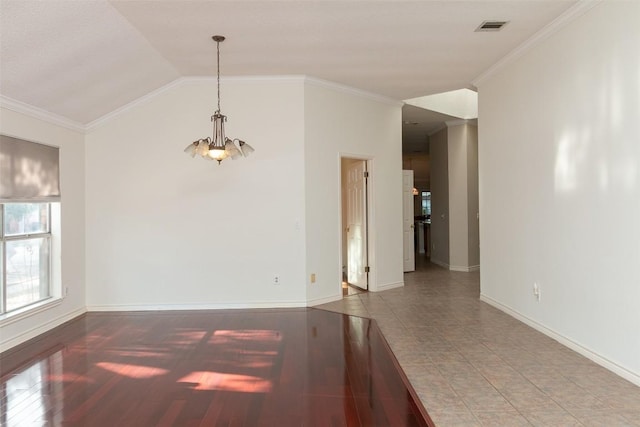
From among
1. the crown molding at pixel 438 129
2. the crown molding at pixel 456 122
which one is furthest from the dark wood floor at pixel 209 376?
the crown molding at pixel 438 129

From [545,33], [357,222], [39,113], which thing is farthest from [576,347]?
[39,113]

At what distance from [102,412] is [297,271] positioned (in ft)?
10.6

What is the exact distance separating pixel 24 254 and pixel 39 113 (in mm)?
1552

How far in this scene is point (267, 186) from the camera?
5.89 meters

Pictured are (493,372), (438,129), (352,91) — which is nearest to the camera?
(493,372)

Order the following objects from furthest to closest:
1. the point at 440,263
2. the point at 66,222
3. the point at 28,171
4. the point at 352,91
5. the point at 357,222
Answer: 1. the point at 440,263
2. the point at 357,222
3. the point at 352,91
4. the point at 66,222
5. the point at 28,171

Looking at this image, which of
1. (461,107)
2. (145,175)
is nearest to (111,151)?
(145,175)

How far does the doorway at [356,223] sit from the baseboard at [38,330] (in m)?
3.70

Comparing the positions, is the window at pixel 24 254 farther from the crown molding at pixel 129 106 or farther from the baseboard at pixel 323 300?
the baseboard at pixel 323 300

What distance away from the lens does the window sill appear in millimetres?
4312

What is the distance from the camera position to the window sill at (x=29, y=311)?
4.31 m

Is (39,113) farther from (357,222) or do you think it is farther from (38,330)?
(357,222)

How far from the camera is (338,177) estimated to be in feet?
20.7

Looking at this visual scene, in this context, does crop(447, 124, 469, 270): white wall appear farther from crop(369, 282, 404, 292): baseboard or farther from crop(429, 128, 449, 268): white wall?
crop(369, 282, 404, 292): baseboard
